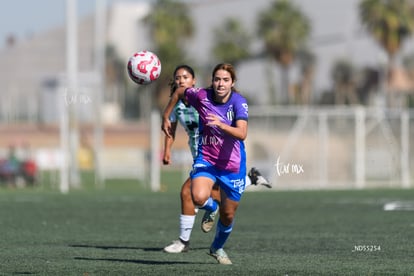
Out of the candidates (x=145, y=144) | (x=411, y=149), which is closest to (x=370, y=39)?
(x=145, y=144)

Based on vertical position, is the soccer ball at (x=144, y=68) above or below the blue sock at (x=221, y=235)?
above

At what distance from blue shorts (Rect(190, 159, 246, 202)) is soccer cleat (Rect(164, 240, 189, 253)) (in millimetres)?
1649

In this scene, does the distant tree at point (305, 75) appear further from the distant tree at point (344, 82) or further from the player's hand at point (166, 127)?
the player's hand at point (166, 127)

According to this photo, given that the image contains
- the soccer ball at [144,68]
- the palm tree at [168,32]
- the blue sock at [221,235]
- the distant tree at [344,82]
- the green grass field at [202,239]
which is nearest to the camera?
the green grass field at [202,239]

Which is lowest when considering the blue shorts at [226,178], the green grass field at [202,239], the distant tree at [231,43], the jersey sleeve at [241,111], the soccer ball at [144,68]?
the green grass field at [202,239]

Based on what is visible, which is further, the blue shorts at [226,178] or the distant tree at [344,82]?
the distant tree at [344,82]

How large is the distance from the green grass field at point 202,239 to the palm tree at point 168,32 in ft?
202

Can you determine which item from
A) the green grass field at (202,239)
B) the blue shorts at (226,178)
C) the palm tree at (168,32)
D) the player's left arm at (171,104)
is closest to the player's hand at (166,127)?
the player's left arm at (171,104)

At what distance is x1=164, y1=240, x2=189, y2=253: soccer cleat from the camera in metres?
14.1

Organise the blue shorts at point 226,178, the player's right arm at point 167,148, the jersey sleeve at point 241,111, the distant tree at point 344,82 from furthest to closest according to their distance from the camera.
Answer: the distant tree at point 344,82 → the player's right arm at point 167,148 → the blue shorts at point 226,178 → the jersey sleeve at point 241,111

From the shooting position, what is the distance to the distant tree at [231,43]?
90562mm

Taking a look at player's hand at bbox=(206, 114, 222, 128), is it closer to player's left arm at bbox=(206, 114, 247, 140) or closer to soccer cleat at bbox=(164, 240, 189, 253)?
player's left arm at bbox=(206, 114, 247, 140)

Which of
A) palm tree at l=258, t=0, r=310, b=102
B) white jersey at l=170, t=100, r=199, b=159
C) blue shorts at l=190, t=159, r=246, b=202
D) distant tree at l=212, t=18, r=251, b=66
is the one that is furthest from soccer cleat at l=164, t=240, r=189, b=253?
distant tree at l=212, t=18, r=251, b=66

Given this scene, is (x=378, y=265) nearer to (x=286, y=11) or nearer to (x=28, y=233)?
(x=28, y=233)
